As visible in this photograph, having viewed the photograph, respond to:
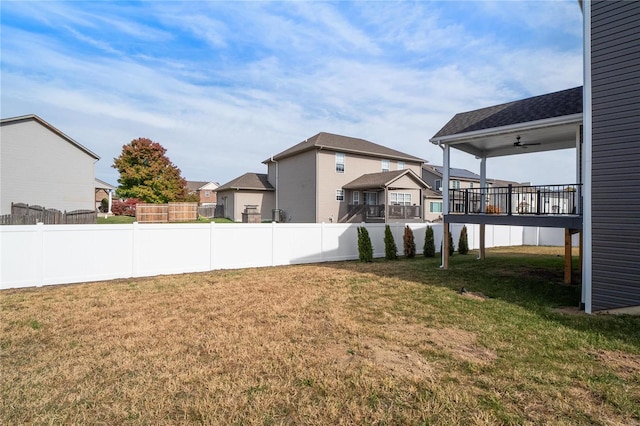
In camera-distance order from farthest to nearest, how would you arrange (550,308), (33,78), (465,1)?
(33,78)
(465,1)
(550,308)

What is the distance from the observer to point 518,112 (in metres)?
9.52

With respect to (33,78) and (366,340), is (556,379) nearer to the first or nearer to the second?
(366,340)

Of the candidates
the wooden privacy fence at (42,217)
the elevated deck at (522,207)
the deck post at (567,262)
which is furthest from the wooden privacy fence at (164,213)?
the deck post at (567,262)

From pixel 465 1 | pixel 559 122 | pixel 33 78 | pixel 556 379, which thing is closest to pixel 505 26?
pixel 465 1

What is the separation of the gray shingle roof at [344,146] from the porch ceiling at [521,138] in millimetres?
10984

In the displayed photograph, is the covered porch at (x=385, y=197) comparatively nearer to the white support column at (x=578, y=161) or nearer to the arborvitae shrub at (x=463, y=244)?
the arborvitae shrub at (x=463, y=244)

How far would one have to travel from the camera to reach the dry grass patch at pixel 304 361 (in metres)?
2.87

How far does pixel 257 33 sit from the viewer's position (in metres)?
11.3

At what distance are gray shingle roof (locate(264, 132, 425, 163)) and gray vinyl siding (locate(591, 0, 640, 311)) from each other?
16152 mm

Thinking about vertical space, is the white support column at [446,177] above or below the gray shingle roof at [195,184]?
below

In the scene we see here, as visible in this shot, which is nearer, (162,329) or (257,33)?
(162,329)

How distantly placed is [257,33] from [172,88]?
531cm

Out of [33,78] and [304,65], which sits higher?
[304,65]

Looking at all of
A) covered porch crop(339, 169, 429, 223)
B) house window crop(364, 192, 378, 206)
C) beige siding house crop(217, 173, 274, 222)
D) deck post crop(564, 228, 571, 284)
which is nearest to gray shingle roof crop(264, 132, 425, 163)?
covered porch crop(339, 169, 429, 223)
